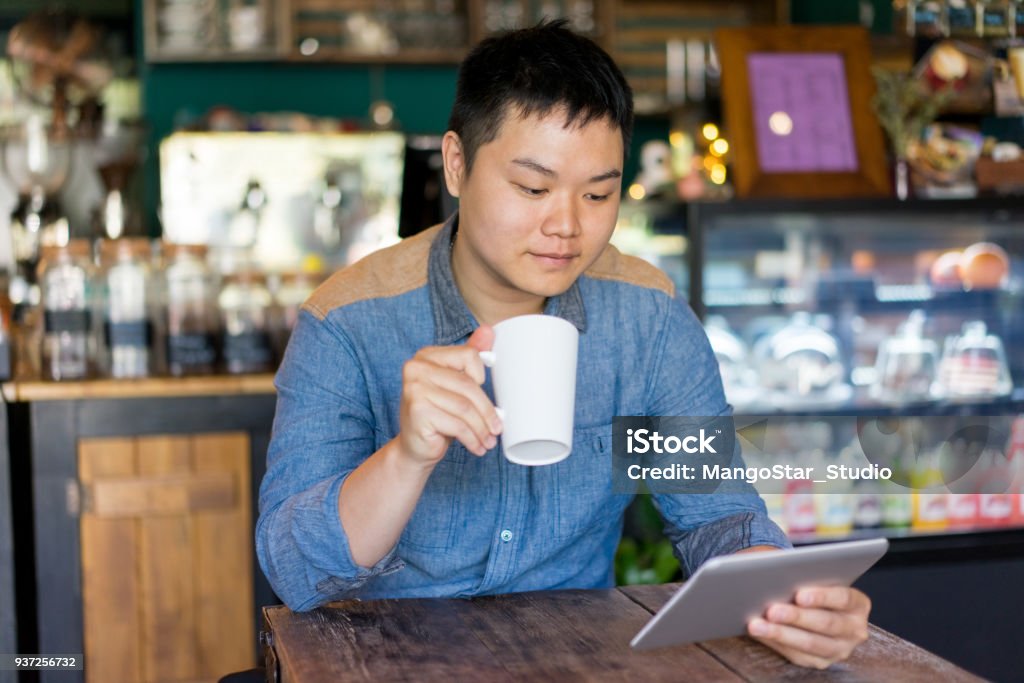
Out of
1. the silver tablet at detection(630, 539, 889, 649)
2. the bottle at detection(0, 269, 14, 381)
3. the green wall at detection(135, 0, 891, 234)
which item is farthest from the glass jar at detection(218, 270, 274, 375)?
the green wall at detection(135, 0, 891, 234)

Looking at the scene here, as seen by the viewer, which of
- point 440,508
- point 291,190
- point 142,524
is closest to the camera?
point 440,508

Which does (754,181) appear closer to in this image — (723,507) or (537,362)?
(723,507)

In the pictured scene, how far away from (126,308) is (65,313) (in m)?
0.14

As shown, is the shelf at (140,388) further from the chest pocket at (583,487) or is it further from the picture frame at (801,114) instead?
the chest pocket at (583,487)

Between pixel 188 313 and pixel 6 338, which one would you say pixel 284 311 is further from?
pixel 6 338

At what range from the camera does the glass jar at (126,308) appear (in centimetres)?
272

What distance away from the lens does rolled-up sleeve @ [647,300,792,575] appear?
1453 millimetres

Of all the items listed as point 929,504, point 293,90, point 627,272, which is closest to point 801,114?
point 929,504

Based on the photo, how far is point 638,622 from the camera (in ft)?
4.12

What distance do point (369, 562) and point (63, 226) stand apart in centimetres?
277

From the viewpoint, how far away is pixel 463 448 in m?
1.51

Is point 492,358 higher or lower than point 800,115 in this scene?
lower

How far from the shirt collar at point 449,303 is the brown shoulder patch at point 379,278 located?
21mm

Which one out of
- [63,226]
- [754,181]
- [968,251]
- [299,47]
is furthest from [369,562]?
[299,47]
